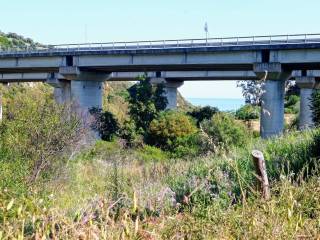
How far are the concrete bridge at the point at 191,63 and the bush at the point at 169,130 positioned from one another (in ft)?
14.0

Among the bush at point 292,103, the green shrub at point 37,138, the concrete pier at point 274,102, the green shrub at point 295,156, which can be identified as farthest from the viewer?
the bush at point 292,103

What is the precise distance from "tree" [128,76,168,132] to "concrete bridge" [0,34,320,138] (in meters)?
3.41

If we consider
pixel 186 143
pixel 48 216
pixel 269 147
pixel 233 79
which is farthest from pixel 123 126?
pixel 48 216

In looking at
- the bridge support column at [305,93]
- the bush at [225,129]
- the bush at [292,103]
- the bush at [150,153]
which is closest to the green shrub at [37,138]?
the bush at [150,153]

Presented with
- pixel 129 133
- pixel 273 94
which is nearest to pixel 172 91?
pixel 129 133

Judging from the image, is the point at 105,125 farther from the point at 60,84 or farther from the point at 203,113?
the point at 60,84

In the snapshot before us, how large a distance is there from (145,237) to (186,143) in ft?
117

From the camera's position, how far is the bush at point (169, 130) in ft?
138

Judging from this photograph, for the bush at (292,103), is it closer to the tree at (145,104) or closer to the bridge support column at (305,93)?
the bridge support column at (305,93)

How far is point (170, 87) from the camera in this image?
59.4 metres

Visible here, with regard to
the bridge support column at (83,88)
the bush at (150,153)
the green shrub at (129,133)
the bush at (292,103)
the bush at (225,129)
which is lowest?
the bush at (150,153)

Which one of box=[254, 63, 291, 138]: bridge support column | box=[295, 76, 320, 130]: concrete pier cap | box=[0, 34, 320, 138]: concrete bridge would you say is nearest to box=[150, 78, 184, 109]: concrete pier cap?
box=[0, 34, 320, 138]: concrete bridge

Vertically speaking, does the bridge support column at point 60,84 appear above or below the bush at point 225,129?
above

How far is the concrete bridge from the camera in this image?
37.3 metres
